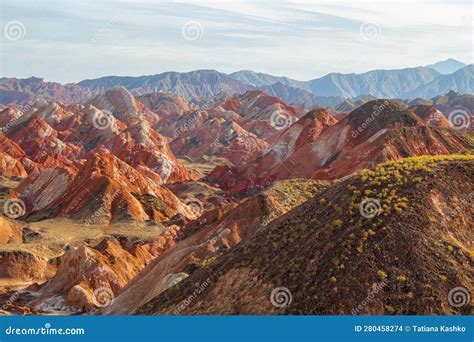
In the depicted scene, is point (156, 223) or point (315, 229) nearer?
point (315, 229)

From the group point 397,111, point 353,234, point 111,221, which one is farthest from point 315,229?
point 397,111

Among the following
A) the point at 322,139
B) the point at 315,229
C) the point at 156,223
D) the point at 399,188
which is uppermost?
the point at 399,188

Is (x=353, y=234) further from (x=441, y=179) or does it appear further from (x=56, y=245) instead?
(x=56, y=245)

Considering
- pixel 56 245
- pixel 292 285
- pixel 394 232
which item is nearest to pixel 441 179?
pixel 394 232

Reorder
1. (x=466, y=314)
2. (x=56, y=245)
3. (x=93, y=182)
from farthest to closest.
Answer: (x=93, y=182) < (x=56, y=245) < (x=466, y=314)

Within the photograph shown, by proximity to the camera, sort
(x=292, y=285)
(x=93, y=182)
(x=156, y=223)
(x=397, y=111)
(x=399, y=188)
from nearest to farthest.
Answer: (x=292, y=285) < (x=399, y=188) < (x=156, y=223) < (x=93, y=182) < (x=397, y=111)

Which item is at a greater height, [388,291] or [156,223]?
[388,291]

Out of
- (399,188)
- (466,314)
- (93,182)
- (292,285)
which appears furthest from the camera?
(93,182)

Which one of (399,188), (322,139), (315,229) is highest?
(399,188)

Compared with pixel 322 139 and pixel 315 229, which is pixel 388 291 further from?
pixel 322 139
